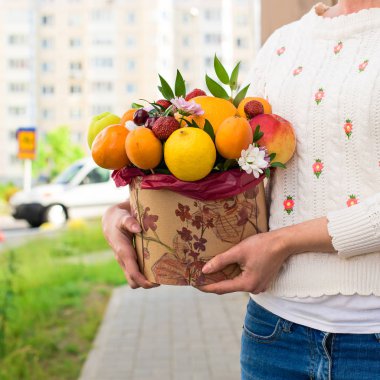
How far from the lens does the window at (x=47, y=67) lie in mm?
61312

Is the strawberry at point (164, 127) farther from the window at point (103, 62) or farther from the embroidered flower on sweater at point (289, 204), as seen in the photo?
the window at point (103, 62)

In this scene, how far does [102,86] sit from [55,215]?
45.1 m

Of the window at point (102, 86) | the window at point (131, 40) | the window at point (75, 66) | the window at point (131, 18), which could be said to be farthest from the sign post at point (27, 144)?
the window at point (131, 18)

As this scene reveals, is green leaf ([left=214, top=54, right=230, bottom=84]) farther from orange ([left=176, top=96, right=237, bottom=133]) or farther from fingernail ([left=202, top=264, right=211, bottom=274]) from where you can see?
fingernail ([left=202, top=264, right=211, bottom=274])

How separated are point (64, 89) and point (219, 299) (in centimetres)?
5580

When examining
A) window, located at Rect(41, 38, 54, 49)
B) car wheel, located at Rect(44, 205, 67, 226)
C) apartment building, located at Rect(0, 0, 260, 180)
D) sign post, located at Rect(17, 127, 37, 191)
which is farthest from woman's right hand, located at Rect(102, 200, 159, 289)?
window, located at Rect(41, 38, 54, 49)

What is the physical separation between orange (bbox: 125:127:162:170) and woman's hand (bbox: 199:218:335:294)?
0.24 metres

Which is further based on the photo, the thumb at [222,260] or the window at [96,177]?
the window at [96,177]

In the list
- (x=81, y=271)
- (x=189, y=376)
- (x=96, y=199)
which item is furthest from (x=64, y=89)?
(x=189, y=376)

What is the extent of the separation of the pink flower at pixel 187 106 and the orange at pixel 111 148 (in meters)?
0.14

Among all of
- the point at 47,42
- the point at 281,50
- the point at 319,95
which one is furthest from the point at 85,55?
the point at 319,95

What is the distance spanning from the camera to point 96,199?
16.1 meters

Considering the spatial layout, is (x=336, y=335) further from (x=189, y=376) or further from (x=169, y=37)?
(x=169, y=37)

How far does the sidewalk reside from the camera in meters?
4.41
